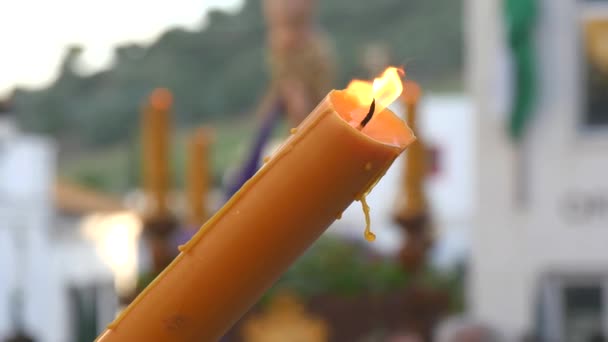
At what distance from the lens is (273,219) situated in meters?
1.28

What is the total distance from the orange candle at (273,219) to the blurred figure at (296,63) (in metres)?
7.29

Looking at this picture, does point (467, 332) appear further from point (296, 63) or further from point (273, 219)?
point (296, 63)

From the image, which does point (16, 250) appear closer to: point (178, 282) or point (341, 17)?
point (178, 282)

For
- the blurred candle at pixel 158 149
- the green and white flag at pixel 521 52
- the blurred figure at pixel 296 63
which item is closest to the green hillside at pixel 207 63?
the green and white flag at pixel 521 52

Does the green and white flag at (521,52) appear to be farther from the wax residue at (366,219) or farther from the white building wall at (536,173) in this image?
the wax residue at (366,219)

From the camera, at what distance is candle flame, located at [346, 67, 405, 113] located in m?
1.33

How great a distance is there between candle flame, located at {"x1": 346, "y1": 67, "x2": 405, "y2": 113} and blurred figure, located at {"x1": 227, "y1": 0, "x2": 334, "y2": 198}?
23.6ft

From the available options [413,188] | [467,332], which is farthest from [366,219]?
[413,188]

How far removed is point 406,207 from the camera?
7488 mm

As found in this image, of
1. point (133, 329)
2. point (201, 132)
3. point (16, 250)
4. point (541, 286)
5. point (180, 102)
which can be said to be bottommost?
point (133, 329)

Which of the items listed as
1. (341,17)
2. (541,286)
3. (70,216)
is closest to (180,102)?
(341,17)

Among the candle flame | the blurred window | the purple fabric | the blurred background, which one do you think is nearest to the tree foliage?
the blurred background

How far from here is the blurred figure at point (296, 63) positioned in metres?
8.96

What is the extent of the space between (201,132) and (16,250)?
15572 millimetres
